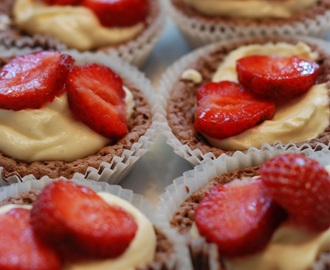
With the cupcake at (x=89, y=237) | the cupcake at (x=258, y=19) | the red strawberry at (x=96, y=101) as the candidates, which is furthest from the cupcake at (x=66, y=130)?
the cupcake at (x=258, y=19)

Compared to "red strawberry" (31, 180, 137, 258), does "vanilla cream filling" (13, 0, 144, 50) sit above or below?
above

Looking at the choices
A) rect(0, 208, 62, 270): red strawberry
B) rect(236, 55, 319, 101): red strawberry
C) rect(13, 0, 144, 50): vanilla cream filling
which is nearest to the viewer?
rect(0, 208, 62, 270): red strawberry

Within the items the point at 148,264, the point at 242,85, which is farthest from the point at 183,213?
the point at 242,85

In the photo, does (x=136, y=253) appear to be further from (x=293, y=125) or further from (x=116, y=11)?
(x=116, y=11)

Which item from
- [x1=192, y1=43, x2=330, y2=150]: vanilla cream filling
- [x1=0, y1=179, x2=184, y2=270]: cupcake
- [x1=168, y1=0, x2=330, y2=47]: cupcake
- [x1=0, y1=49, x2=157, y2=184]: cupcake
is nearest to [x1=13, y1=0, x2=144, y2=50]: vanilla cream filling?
[x1=168, y1=0, x2=330, y2=47]: cupcake

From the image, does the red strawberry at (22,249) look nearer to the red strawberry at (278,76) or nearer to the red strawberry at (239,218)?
the red strawberry at (239,218)

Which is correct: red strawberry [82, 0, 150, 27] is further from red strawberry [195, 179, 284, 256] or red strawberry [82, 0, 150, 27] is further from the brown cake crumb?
red strawberry [195, 179, 284, 256]

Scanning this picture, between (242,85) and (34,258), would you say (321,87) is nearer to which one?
(242,85)
